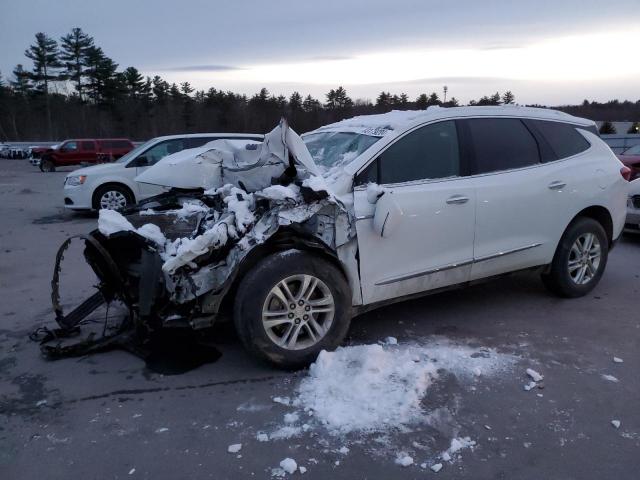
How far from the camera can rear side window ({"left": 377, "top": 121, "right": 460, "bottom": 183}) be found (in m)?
Answer: 4.16

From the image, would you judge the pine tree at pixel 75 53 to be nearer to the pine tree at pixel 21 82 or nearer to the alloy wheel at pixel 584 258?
the pine tree at pixel 21 82

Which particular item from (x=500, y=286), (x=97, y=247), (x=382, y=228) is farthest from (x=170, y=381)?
(x=500, y=286)

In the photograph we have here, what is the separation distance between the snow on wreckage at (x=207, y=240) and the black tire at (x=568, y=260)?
241 centimetres

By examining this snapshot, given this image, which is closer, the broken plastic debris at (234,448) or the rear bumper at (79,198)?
the broken plastic debris at (234,448)

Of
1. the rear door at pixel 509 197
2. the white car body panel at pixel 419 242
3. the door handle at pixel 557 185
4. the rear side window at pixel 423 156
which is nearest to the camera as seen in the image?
the white car body panel at pixel 419 242

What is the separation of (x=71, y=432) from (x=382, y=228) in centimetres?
237

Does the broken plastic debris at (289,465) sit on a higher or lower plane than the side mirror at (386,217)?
lower

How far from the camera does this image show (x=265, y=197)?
376 centimetres

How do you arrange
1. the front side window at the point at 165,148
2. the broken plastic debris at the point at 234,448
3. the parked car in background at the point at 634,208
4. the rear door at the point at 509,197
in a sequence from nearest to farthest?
1. the broken plastic debris at the point at 234,448
2. the rear door at the point at 509,197
3. the parked car in background at the point at 634,208
4. the front side window at the point at 165,148

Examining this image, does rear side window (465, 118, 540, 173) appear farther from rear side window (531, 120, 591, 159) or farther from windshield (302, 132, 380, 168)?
windshield (302, 132, 380, 168)

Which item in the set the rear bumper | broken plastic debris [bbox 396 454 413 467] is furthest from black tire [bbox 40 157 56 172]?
broken plastic debris [bbox 396 454 413 467]

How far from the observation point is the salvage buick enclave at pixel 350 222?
12.0ft

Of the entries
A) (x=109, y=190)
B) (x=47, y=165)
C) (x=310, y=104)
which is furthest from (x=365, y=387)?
(x=310, y=104)

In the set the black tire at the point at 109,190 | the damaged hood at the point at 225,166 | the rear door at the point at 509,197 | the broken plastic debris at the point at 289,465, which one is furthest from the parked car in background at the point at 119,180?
the broken plastic debris at the point at 289,465
